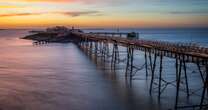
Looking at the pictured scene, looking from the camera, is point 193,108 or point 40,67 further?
point 40,67

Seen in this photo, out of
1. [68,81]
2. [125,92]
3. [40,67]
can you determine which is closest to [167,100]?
[125,92]

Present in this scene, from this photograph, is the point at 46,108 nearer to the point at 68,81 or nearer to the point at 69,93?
the point at 69,93

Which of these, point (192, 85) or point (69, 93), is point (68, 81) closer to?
point (69, 93)

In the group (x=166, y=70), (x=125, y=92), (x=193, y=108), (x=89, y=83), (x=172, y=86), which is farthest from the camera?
(x=166, y=70)

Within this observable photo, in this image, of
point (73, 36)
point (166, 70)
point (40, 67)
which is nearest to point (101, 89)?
point (166, 70)

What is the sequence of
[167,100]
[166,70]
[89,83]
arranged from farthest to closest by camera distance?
1. [166,70]
2. [89,83]
3. [167,100]

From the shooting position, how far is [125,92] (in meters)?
33.0

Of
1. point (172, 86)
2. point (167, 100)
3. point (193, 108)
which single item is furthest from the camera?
point (172, 86)

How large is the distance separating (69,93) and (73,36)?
11361cm

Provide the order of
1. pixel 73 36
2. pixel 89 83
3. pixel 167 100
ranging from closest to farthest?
pixel 167 100 < pixel 89 83 < pixel 73 36

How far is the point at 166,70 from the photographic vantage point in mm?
49188

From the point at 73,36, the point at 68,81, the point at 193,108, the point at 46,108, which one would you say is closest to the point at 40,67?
the point at 68,81

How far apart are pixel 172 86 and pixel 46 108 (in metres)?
13.2

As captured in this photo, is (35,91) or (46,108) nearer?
(46,108)
